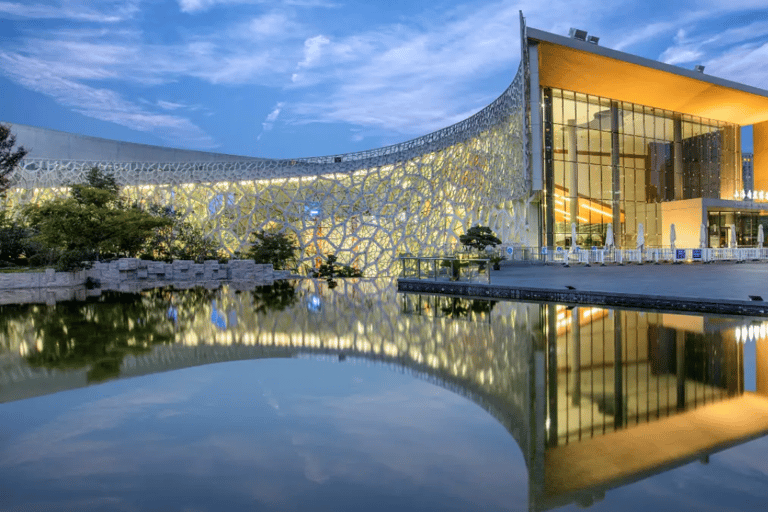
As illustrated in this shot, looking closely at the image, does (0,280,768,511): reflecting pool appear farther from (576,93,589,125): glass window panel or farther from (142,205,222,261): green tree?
(576,93,589,125): glass window panel

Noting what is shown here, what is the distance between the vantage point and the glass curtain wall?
30.4m

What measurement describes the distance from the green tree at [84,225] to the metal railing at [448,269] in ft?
47.7

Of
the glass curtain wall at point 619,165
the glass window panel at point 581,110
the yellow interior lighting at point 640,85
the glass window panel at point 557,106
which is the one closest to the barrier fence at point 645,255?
the glass curtain wall at point 619,165

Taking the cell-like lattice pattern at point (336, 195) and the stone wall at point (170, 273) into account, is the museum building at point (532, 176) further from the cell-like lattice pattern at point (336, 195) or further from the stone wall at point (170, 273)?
the stone wall at point (170, 273)

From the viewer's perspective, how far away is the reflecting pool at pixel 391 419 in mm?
3141

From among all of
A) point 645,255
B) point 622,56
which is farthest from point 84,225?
point 622,56

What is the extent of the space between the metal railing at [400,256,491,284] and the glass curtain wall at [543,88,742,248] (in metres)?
13.2

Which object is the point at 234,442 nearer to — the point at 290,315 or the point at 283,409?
the point at 283,409

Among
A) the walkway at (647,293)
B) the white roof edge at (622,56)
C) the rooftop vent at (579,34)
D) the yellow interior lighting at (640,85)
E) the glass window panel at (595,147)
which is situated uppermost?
the rooftop vent at (579,34)

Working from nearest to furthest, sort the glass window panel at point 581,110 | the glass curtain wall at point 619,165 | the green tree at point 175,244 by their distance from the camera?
the glass curtain wall at point 619,165
the glass window panel at point 581,110
the green tree at point 175,244

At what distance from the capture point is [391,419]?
4.51 meters

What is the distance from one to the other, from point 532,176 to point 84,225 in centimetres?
2051

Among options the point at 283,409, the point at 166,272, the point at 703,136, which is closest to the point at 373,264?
the point at 166,272

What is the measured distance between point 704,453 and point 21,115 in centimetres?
19770
